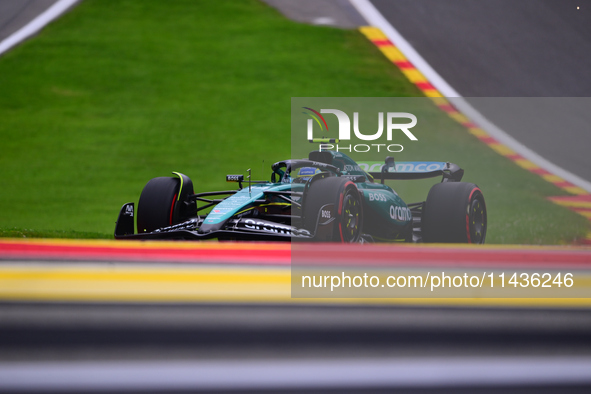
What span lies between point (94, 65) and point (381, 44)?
621cm

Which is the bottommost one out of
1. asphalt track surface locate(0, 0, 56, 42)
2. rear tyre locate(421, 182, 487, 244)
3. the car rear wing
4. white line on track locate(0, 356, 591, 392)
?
white line on track locate(0, 356, 591, 392)

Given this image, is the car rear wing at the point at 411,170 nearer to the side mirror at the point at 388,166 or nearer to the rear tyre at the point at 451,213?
the side mirror at the point at 388,166

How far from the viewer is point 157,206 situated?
14.8ft

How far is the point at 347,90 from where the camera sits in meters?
11.1

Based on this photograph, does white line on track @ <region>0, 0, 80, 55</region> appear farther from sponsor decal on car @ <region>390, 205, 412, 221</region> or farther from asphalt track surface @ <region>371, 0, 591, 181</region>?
sponsor decal on car @ <region>390, 205, 412, 221</region>


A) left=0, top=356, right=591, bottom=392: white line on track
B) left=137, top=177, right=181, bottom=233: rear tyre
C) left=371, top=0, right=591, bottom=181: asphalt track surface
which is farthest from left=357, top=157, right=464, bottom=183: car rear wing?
left=371, top=0, right=591, bottom=181: asphalt track surface

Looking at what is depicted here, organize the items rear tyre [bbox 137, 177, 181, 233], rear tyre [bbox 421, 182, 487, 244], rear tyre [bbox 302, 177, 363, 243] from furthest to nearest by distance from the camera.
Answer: rear tyre [bbox 137, 177, 181, 233]
rear tyre [bbox 421, 182, 487, 244]
rear tyre [bbox 302, 177, 363, 243]

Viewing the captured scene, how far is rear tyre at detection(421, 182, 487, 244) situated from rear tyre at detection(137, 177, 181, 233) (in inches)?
78.2

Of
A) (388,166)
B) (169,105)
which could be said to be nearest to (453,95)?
(169,105)

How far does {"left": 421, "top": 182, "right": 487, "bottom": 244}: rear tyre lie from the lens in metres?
4.29

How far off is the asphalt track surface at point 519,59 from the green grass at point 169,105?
1486 millimetres

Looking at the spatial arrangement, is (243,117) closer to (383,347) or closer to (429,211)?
(429,211)

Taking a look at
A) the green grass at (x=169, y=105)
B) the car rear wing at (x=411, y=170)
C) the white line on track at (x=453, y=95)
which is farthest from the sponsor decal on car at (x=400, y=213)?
the white line on track at (x=453, y=95)

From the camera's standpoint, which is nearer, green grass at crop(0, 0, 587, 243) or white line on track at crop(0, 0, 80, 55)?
green grass at crop(0, 0, 587, 243)
